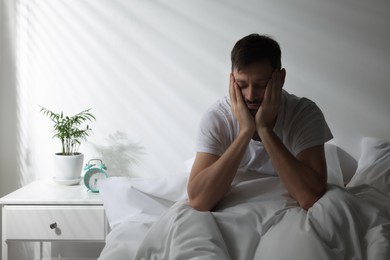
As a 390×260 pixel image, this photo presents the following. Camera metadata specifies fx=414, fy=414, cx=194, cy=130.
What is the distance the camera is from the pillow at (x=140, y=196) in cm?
157

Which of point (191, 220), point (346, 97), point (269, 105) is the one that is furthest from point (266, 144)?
point (346, 97)

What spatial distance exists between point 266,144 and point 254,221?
0.31 m

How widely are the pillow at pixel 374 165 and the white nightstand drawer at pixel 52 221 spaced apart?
46.3 inches

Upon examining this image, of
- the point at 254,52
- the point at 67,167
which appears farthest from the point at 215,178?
the point at 67,167

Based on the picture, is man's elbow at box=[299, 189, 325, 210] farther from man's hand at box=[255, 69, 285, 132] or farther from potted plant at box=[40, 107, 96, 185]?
potted plant at box=[40, 107, 96, 185]

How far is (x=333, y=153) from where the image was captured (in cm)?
208

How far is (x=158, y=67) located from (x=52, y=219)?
0.94 metres

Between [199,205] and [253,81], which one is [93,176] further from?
[253,81]

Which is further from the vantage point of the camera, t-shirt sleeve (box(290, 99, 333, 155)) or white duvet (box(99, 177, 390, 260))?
t-shirt sleeve (box(290, 99, 333, 155))

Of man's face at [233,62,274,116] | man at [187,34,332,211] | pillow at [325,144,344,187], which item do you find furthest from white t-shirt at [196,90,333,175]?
pillow at [325,144,344,187]

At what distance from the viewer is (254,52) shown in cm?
145

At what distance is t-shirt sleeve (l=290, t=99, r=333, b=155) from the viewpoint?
1478 mm

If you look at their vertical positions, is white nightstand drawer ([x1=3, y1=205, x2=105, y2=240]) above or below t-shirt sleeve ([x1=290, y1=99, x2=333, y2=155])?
below

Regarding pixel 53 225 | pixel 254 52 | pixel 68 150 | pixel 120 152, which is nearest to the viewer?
pixel 254 52
